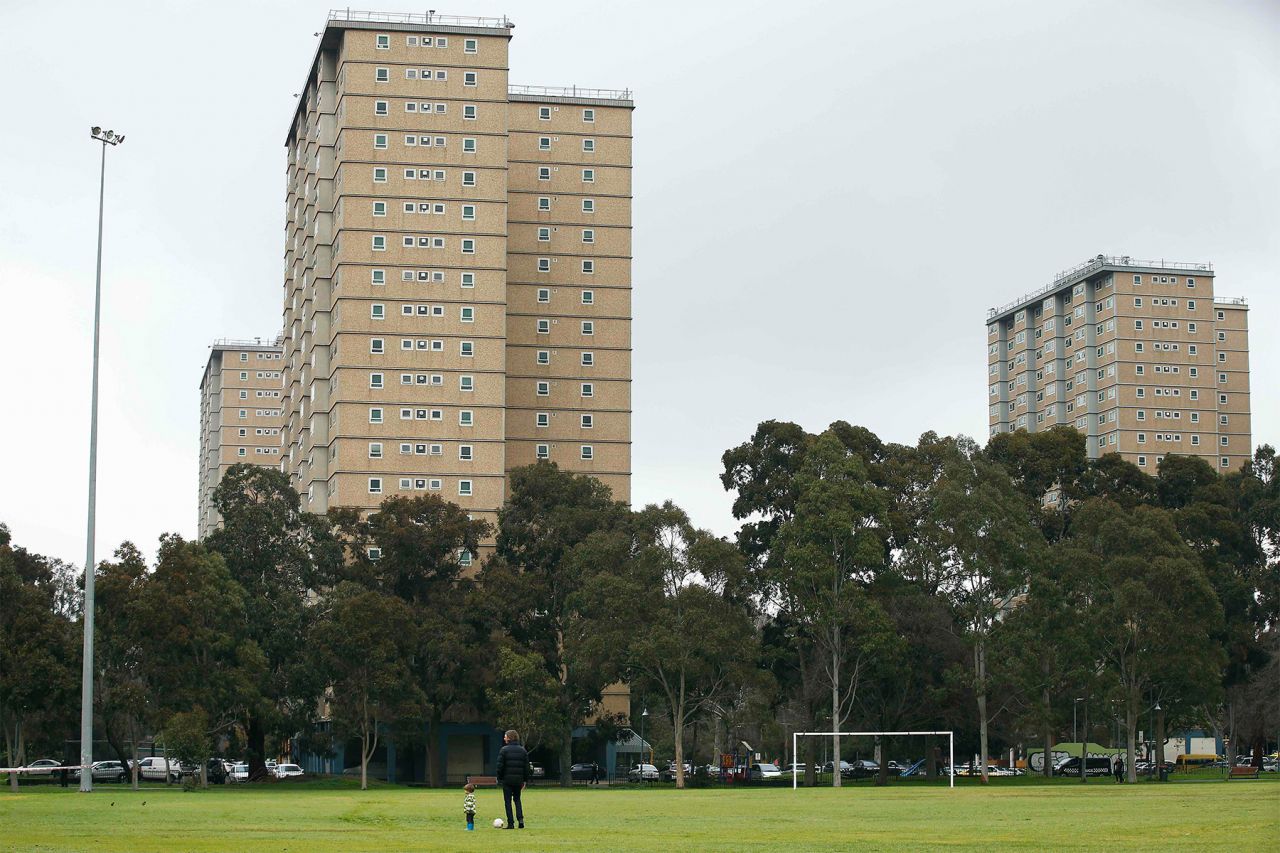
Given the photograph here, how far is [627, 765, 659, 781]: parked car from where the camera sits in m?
103

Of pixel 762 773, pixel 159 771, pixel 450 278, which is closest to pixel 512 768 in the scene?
pixel 762 773

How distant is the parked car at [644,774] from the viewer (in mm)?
102875

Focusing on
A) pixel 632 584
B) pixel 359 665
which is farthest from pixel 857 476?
pixel 359 665

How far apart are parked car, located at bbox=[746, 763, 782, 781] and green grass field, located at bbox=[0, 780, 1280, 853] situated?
2148 inches

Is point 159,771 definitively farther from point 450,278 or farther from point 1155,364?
point 1155,364

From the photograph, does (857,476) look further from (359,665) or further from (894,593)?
(359,665)

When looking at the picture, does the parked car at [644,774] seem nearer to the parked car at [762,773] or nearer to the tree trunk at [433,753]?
the parked car at [762,773]

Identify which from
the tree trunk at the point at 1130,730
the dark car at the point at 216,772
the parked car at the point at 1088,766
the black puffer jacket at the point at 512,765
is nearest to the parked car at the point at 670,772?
the dark car at the point at 216,772

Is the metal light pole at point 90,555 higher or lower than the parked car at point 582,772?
higher

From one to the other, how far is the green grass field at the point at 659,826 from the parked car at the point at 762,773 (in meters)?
54.6

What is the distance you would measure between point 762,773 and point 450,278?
135 ft

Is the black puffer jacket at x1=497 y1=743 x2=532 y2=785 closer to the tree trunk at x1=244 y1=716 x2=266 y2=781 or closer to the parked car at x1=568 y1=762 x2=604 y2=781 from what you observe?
the tree trunk at x1=244 y1=716 x2=266 y2=781

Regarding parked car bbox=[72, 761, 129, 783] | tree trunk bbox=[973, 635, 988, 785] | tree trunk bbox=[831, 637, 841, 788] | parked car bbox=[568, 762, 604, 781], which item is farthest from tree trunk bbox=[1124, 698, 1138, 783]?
parked car bbox=[72, 761, 129, 783]

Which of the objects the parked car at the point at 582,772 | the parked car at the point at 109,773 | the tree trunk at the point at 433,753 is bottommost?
the parked car at the point at 582,772
